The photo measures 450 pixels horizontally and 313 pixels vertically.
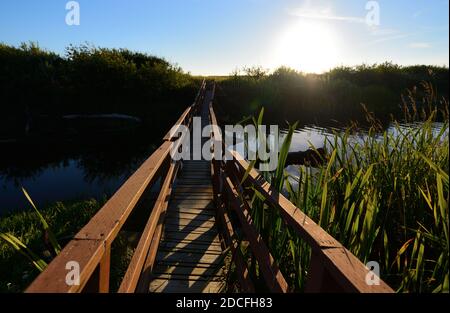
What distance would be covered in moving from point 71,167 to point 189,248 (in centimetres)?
1134

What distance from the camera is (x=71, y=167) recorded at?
13.2 m

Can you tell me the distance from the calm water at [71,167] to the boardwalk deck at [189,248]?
460 centimetres

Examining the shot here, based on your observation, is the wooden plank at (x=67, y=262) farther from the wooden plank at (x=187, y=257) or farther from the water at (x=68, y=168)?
the water at (x=68, y=168)

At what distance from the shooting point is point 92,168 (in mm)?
13180

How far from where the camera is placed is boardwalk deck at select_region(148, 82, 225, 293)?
3236 mm

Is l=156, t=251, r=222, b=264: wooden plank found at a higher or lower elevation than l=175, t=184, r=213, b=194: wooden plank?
lower

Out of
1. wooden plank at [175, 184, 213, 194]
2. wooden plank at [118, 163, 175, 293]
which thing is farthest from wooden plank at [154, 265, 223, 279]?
wooden plank at [175, 184, 213, 194]

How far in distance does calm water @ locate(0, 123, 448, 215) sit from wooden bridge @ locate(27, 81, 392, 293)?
17.1 ft

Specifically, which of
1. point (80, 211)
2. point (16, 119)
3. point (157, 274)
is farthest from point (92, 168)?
point (157, 274)

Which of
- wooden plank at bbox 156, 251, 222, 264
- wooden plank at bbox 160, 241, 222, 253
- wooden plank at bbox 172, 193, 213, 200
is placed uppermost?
wooden plank at bbox 172, 193, 213, 200

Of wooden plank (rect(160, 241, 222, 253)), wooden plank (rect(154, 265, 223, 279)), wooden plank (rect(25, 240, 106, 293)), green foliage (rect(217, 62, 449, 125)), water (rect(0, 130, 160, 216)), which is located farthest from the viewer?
green foliage (rect(217, 62, 449, 125))

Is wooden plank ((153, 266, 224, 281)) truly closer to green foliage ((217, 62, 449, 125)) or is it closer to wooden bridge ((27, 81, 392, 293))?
wooden bridge ((27, 81, 392, 293))

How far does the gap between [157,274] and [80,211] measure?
14.8 feet
